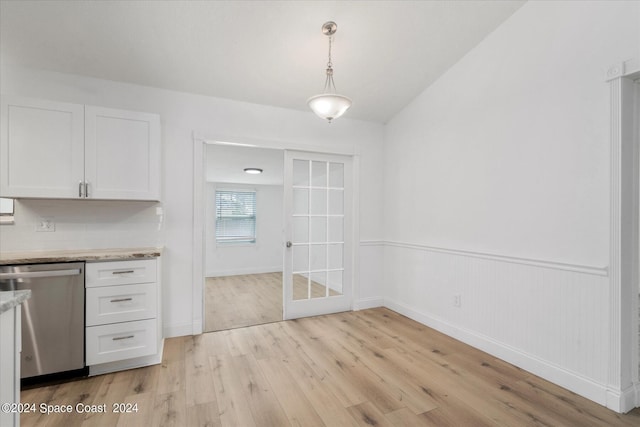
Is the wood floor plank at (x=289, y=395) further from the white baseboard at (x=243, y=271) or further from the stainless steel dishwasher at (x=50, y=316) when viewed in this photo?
the white baseboard at (x=243, y=271)

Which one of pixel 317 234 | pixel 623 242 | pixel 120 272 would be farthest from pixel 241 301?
pixel 623 242

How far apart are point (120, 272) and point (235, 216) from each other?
13.7ft

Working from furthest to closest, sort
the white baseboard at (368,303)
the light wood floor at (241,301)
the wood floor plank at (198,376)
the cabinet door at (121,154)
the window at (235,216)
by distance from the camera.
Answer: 1. the window at (235,216)
2. the white baseboard at (368,303)
3. the light wood floor at (241,301)
4. the cabinet door at (121,154)
5. the wood floor plank at (198,376)

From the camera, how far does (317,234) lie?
3.93 metres

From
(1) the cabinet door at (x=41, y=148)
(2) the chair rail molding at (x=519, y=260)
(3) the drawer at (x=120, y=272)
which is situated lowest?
(3) the drawer at (x=120, y=272)

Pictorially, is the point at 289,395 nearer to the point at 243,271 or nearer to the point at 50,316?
the point at 50,316

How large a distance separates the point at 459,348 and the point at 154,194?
3164 mm

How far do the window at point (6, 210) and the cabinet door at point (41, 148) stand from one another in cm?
36

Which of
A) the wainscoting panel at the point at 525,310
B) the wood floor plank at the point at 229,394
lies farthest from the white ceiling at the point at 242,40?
the wood floor plank at the point at 229,394

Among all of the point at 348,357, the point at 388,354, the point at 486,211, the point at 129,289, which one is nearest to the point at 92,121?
the point at 129,289

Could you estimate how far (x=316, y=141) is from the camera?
3.87 meters

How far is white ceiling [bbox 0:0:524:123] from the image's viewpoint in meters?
2.34

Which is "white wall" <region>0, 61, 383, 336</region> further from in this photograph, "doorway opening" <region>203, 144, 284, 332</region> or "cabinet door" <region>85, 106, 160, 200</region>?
"doorway opening" <region>203, 144, 284, 332</region>

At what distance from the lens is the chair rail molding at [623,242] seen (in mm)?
1979
